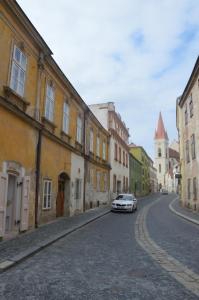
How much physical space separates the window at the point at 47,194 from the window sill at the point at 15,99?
12.9 feet

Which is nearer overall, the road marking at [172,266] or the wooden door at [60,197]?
the road marking at [172,266]

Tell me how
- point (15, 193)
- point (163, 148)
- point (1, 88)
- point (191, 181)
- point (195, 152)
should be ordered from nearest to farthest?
1. point (1, 88)
2. point (15, 193)
3. point (195, 152)
4. point (191, 181)
5. point (163, 148)

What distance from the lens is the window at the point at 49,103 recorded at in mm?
13719

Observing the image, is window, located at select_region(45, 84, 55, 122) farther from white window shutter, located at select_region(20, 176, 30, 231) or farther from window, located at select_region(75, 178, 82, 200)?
window, located at select_region(75, 178, 82, 200)

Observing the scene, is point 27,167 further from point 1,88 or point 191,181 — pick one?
point 191,181

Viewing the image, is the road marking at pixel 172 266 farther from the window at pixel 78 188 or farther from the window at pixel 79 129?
the window at pixel 79 129

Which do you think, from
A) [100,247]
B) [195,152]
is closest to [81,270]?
[100,247]

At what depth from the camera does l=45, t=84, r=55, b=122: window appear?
1372 cm

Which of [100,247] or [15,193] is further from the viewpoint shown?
[15,193]

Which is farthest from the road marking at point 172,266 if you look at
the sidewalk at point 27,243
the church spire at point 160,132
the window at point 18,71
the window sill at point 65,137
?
the church spire at point 160,132

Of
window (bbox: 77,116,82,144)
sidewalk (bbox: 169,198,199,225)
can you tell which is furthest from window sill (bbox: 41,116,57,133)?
sidewalk (bbox: 169,198,199,225)

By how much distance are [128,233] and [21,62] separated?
8.06 meters

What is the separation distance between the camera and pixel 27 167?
1134 cm

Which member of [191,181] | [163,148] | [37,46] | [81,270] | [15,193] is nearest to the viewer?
[81,270]
